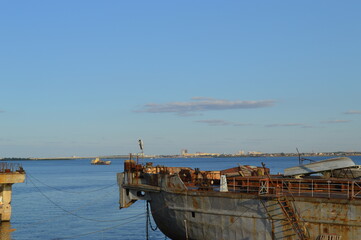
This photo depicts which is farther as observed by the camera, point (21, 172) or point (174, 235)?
point (21, 172)

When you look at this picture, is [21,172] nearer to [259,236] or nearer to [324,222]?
[259,236]

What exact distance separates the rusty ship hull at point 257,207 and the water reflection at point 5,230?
17.8 meters

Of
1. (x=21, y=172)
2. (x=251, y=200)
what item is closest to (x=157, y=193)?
(x=251, y=200)

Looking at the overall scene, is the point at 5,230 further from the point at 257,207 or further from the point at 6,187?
the point at 257,207

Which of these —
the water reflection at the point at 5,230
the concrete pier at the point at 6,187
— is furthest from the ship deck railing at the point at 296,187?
the concrete pier at the point at 6,187

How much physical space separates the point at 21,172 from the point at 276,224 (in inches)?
1178

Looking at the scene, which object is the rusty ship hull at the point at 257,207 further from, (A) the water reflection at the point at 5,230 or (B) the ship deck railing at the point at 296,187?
(A) the water reflection at the point at 5,230

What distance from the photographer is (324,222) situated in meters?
21.0

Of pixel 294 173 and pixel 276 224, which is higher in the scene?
pixel 294 173

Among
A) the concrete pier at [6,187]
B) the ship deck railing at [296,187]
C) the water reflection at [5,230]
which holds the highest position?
the ship deck railing at [296,187]

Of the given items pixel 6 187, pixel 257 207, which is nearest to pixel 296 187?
pixel 257 207

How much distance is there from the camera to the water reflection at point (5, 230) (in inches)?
1581

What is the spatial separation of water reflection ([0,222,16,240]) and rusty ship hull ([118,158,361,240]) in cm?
1781

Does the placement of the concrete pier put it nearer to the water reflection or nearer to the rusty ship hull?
the water reflection
